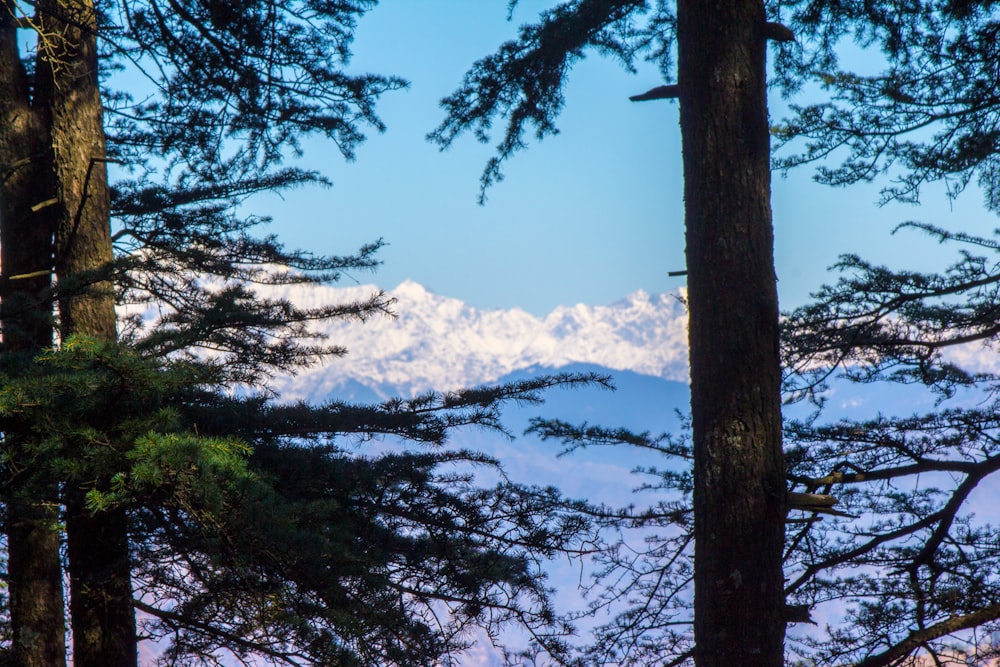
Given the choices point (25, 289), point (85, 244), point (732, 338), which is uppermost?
point (85, 244)

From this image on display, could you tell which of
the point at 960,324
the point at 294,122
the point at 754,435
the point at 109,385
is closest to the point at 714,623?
the point at 754,435

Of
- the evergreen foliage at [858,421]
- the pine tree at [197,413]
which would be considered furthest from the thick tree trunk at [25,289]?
the evergreen foliage at [858,421]

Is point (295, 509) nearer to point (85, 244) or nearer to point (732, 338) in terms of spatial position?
point (732, 338)

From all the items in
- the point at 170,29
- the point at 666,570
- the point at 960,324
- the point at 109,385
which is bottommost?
the point at 666,570

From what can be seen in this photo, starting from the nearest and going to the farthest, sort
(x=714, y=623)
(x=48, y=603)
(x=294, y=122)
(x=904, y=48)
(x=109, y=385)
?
(x=109, y=385) < (x=714, y=623) < (x=48, y=603) < (x=904, y=48) < (x=294, y=122)

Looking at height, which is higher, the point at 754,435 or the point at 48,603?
the point at 754,435

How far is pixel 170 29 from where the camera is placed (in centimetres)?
603

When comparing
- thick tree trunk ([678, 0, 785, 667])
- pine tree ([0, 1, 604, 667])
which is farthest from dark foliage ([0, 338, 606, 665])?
thick tree trunk ([678, 0, 785, 667])

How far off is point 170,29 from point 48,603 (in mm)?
4088

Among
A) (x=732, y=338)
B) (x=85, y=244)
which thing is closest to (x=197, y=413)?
(x=85, y=244)

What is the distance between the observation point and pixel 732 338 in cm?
384

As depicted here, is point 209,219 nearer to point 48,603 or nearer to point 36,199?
point 36,199

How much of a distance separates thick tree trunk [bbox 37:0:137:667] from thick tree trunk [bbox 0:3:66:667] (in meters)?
0.21

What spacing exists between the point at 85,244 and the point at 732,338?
4163mm
